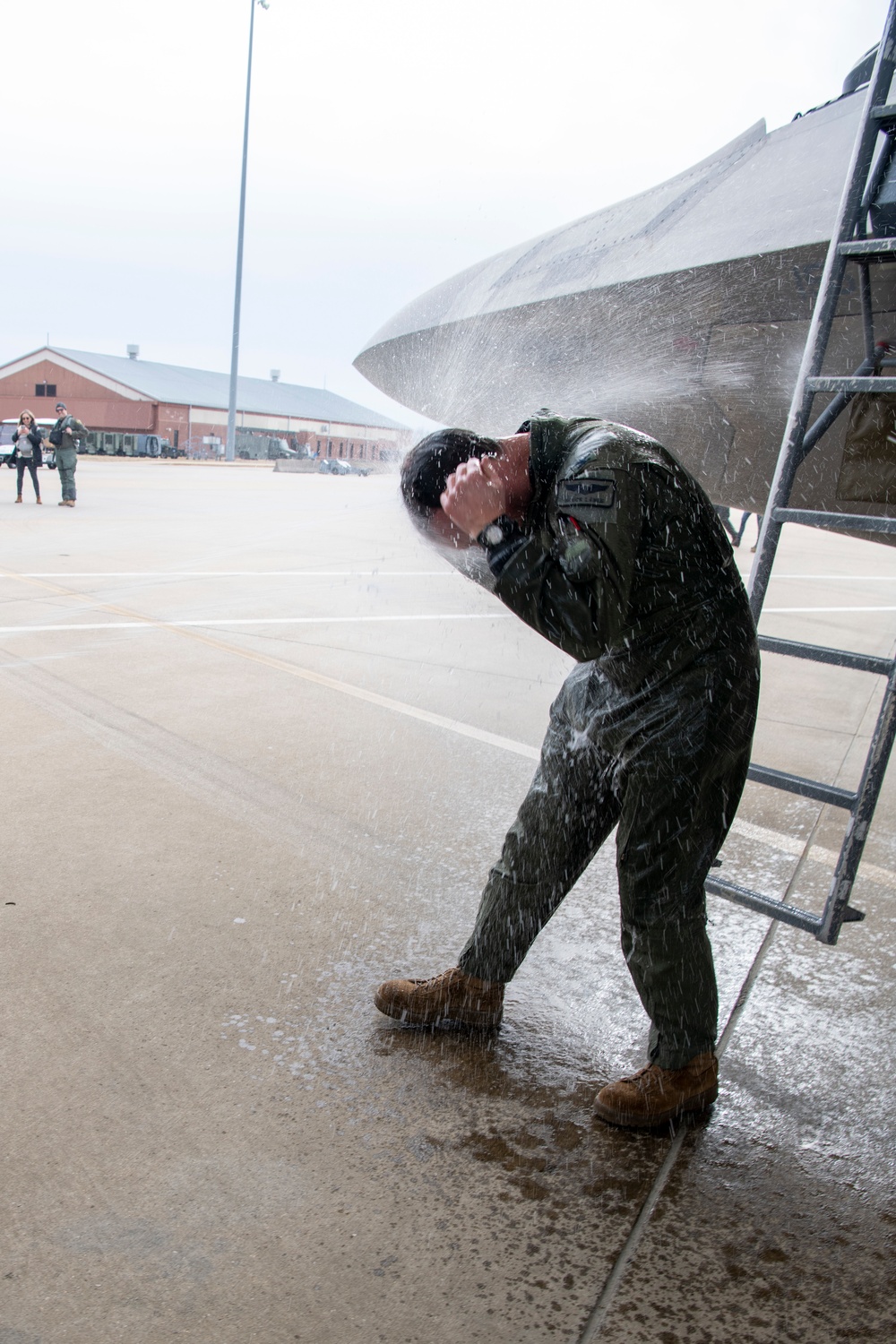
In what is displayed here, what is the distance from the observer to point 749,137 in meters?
4.08

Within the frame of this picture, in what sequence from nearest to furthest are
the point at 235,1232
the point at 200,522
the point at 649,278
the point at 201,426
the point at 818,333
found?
the point at 235,1232 → the point at 818,333 → the point at 649,278 → the point at 200,522 → the point at 201,426

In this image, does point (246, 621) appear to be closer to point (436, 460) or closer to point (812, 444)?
point (812, 444)

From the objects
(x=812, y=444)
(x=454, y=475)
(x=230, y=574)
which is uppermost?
(x=812, y=444)

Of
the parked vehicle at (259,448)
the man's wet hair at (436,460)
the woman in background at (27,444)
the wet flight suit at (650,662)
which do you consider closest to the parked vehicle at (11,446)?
the woman in background at (27,444)

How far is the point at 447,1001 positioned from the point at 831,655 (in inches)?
59.5

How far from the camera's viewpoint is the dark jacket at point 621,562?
6.15 feet

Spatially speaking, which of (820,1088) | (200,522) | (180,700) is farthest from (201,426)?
(820,1088)

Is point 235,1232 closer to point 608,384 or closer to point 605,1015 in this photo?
point 605,1015

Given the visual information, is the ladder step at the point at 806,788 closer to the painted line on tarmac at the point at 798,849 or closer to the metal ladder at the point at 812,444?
the metal ladder at the point at 812,444

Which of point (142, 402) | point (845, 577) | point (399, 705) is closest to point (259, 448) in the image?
point (142, 402)

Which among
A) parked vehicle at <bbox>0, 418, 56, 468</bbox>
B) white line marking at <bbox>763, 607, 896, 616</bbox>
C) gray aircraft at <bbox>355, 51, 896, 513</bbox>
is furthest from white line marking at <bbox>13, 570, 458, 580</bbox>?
parked vehicle at <bbox>0, 418, 56, 468</bbox>

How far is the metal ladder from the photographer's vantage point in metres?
2.73

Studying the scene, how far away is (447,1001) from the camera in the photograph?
8.08 ft

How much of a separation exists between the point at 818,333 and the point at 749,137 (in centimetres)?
165
